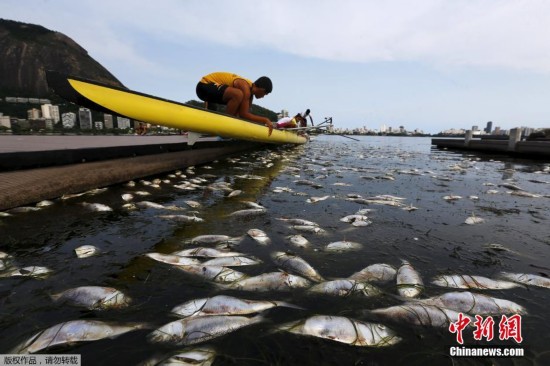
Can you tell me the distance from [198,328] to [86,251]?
1930 millimetres

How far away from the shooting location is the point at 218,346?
6.31 ft

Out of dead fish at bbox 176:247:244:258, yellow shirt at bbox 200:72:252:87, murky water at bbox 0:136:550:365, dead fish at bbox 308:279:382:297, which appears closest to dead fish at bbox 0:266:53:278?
murky water at bbox 0:136:550:365

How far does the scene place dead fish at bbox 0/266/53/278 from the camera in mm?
2652

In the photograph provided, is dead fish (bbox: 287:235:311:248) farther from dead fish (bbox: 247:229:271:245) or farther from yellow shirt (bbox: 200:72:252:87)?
yellow shirt (bbox: 200:72:252:87)

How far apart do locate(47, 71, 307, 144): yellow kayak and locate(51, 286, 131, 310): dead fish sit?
172 inches

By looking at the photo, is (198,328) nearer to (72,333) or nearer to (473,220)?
(72,333)

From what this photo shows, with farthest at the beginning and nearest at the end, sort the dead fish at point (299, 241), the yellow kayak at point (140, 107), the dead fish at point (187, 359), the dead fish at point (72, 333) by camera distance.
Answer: the yellow kayak at point (140, 107)
the dead fish at point (299, 241)
the dead fish at point (72, 333)
the dead fish at point (187, 359)

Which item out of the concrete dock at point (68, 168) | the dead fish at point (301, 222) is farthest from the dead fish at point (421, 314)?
the concrete dock at point (68, 168)

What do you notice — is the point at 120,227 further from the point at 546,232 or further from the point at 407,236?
the point at 546,232

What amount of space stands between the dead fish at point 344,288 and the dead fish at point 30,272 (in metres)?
2.56

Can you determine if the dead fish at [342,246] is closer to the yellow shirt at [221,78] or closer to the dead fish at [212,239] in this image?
the dead fish at [212,239]

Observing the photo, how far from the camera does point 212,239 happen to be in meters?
3.69

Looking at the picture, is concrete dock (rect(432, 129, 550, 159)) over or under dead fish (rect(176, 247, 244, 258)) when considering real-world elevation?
over

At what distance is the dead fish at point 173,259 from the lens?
9.84 feet
